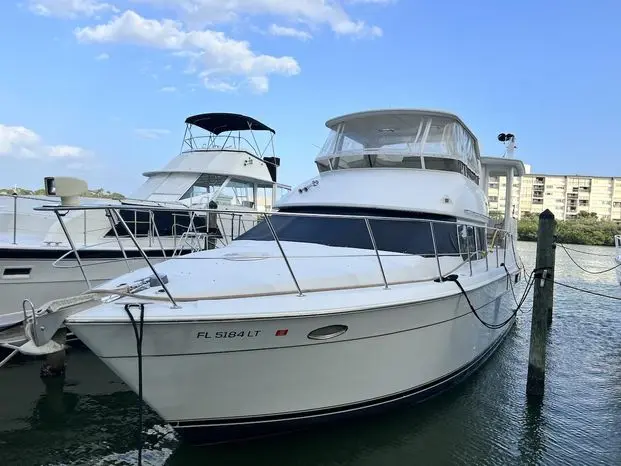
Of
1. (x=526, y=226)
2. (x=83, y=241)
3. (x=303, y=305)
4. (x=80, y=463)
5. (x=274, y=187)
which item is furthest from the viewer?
(x=526, y=226)

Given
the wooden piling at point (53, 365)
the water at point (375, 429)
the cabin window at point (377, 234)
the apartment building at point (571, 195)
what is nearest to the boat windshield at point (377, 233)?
the cabin window at point (377, 234)

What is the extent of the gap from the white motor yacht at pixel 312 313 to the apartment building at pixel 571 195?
9072cm

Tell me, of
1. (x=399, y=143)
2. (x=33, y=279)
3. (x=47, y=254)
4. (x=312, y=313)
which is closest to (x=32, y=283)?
(x=33, y=279)

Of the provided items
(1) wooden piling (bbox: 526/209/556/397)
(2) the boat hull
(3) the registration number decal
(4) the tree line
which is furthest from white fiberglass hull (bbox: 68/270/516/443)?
(4) the tree line

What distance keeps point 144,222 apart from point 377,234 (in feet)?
12.4

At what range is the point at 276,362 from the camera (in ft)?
15.1

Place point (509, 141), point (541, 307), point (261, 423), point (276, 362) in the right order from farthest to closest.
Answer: point (509, 141), point (541, 307), point (261, 423), point (276, 362)

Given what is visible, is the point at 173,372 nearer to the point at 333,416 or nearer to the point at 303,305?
the point at 303,305

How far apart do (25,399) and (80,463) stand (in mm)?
2167

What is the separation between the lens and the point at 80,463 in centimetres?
501

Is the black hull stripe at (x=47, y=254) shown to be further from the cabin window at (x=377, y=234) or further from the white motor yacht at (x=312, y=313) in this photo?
the cabin window at (x=377, y=234)

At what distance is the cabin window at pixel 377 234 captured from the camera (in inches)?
249

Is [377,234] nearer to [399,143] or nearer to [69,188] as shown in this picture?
[399,143]

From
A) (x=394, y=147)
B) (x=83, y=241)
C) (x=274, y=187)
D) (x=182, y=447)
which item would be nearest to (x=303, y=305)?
(x=182, y=447)
